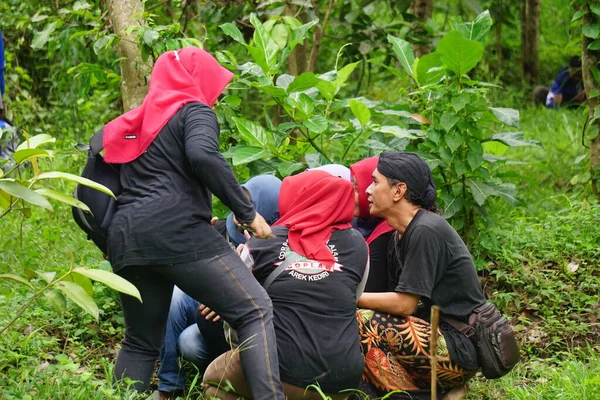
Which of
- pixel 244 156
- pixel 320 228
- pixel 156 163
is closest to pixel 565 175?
pixel 244 156

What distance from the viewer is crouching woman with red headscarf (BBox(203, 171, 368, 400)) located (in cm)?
355

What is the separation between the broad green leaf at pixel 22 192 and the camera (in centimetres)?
275

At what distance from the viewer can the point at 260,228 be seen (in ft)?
11.4

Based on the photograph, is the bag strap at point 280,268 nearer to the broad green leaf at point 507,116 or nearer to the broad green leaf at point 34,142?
the broad green leaf at point 34,142

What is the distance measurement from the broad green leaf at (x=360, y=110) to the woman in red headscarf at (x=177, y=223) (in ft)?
4.94

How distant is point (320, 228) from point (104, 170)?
3.07 ft

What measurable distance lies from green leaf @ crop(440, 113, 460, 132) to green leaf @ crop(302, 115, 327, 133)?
2.30ft

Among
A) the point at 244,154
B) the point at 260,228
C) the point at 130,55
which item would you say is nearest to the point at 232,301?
the point at 260,228

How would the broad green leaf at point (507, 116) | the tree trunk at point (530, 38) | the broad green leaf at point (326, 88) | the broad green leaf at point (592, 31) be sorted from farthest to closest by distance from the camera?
the tree trunk at point (530, 38) → the broad green leaf at point (592, 31) → the broad green leaf at point (507, 116) → the broad green leaf at point (326, 88)

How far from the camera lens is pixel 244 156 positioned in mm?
4809

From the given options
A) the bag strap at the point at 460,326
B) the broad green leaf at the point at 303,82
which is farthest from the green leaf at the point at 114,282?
the broad green leaf at the point at 303,82

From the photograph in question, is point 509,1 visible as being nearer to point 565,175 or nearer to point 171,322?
point 565,175

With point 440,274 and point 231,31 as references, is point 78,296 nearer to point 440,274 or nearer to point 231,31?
point 440,274

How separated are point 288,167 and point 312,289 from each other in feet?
4.73
